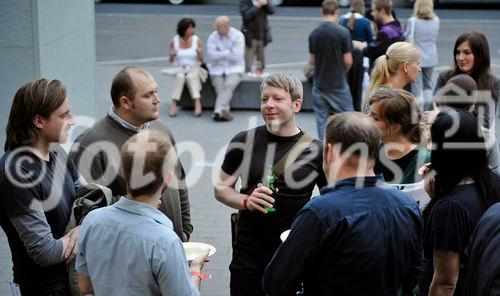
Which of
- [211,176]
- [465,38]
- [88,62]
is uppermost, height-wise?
[465,38]

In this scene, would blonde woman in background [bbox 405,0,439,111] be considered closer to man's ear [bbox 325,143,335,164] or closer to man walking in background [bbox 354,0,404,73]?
man walking in background [bbox 354,0,404,73]

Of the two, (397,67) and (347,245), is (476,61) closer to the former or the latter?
(397,67)

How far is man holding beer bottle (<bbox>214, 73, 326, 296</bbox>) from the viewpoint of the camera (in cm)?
484

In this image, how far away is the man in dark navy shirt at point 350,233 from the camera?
11.7 ft

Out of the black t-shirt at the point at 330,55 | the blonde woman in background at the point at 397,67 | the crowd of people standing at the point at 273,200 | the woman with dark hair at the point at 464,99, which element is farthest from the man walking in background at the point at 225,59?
the woman with dark hair at the point at 464,99

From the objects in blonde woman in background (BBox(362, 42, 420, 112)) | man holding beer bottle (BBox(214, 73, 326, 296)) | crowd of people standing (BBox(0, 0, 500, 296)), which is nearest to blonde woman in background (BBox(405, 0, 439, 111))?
blonde woman in background (BBox(362, 42, 420, 112))

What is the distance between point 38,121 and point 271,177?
53.8 inches

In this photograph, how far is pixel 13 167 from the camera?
427 centimetres

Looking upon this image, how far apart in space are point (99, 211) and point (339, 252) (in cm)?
111

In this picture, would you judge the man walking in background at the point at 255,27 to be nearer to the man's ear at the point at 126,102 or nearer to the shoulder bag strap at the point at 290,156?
the man's ear at the point at 126,102

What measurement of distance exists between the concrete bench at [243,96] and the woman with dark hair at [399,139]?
8.17m

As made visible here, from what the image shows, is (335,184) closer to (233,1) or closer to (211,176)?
(211,176)

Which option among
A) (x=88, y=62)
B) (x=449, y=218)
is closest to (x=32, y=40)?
(x=88, y=62)

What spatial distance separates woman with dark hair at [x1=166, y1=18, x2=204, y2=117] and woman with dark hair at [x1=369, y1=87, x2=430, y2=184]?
8091mm
